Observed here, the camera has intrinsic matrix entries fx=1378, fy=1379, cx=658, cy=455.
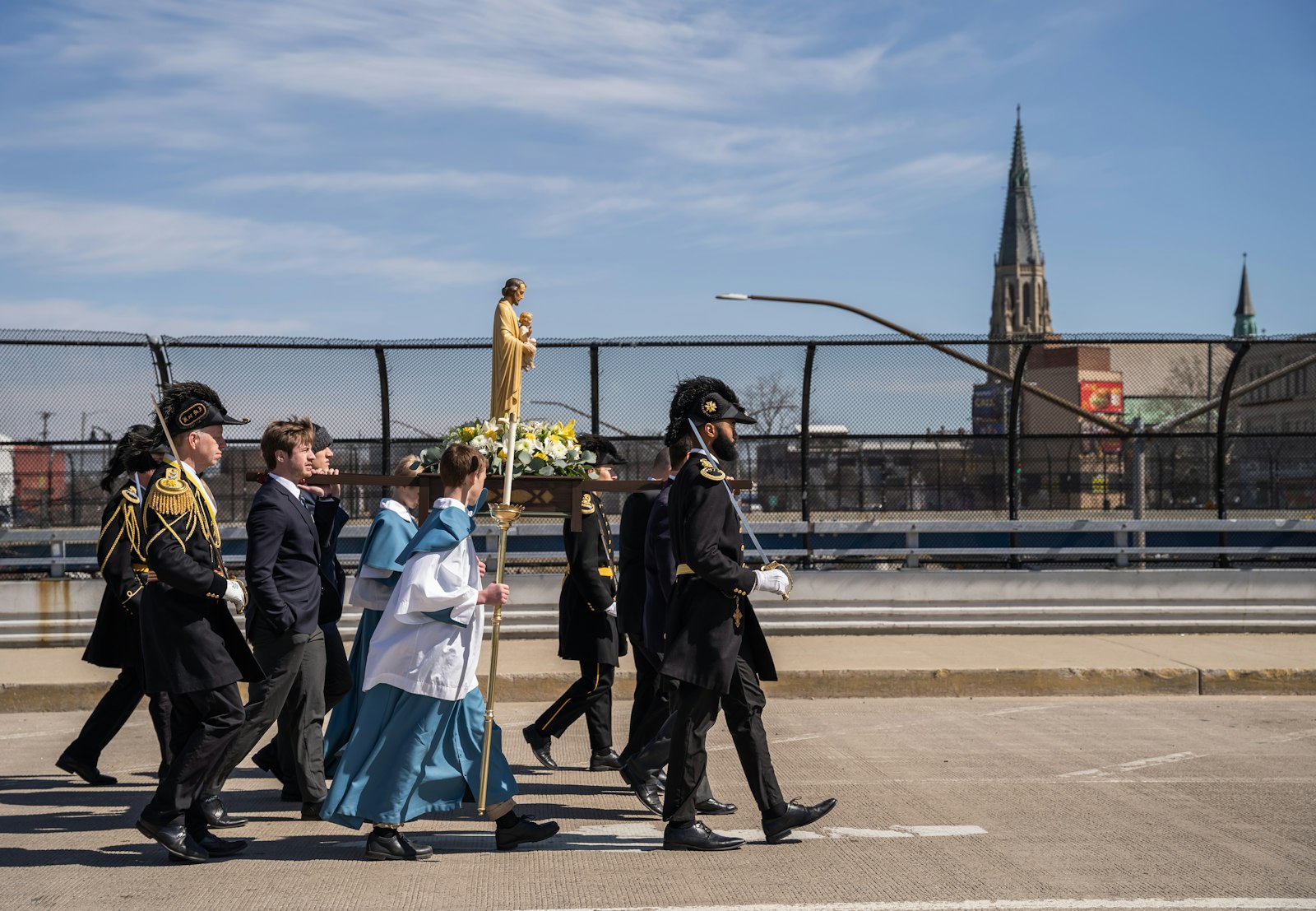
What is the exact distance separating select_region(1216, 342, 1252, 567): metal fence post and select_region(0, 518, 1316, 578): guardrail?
8 cm

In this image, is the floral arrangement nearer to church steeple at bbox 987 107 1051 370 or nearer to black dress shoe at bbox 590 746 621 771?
black dress shoe at bbox 590 746 621 771

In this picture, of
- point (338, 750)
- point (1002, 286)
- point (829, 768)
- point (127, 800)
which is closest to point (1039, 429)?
point (829, 768)

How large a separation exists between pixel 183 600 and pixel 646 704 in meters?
2.85

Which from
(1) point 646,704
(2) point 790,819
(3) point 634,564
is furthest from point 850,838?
(3) point 634,564

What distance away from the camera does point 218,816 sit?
22.0 feet

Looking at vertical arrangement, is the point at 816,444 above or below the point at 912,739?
above

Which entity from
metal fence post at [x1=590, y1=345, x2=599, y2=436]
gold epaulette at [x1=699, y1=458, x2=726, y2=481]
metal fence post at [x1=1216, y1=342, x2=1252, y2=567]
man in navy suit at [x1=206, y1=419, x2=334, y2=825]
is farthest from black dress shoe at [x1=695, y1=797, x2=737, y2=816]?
metal fence post at [x1=1216, y1=342, x2=1252, y2=567]

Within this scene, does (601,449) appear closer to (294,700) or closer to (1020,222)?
(294,700)

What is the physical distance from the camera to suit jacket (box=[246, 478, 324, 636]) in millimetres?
6656

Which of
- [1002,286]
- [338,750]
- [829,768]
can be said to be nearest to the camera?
[338,750]

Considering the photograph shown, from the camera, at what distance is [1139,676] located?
10898 millimetres

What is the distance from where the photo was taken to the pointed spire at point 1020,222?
160375 mm

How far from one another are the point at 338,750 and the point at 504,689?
11.0ft

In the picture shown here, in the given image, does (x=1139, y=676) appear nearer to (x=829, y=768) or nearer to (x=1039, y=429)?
(x=1039, y=429)
